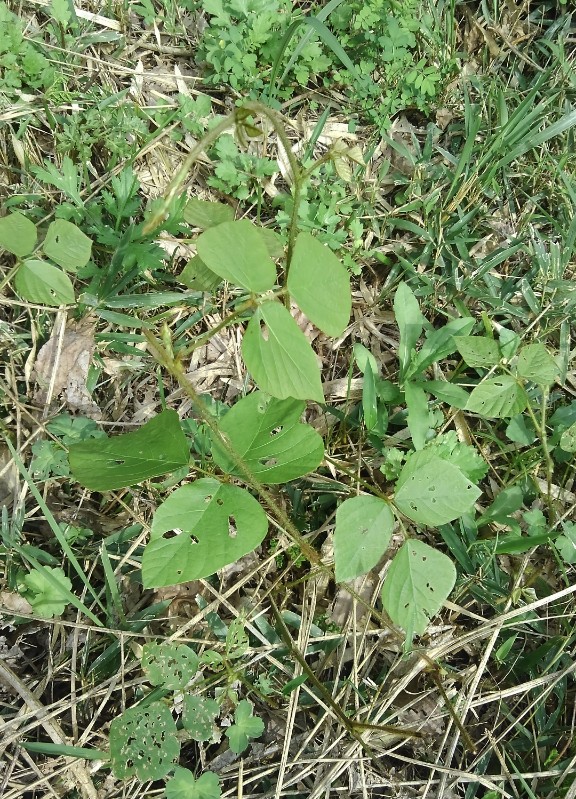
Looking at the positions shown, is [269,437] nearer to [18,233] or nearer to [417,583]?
[417,583]

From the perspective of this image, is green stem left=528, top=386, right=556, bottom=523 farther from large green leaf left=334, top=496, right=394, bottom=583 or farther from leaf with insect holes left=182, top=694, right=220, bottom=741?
leaf with insect holes left=182, top=694, right=220, bottom=741

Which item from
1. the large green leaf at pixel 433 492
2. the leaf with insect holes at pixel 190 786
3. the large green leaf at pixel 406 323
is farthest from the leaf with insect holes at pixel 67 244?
the leaf with insect holes at pixel 190 786

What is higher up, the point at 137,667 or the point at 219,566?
→ the point at 219,566

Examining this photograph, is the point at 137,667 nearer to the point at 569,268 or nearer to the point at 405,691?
the point at 405,691

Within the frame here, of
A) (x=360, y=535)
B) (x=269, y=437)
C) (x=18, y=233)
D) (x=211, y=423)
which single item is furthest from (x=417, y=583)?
(x=18, y=233)

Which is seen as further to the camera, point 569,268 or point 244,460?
point 569,268

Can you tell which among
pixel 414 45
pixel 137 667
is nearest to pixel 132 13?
pixel 414 45

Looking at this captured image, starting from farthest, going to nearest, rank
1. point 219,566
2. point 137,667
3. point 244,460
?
point 137,667 < point 244,460 < point 219,566
